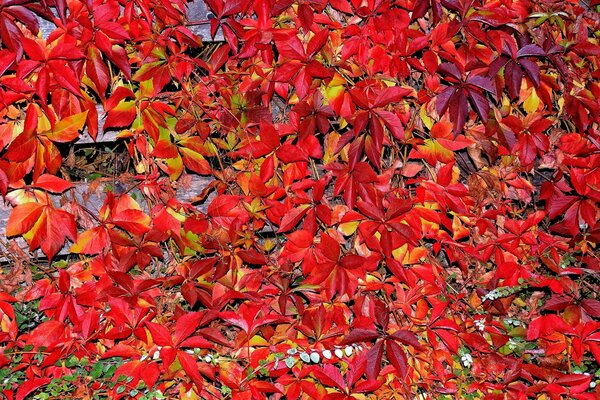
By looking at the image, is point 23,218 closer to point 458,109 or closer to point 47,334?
point 47,334

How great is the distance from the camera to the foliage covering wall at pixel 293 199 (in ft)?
6.23

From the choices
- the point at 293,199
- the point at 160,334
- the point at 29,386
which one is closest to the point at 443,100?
→ the point at 293,199

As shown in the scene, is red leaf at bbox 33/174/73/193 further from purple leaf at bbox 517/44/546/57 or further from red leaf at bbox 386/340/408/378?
purple leaf at bbox 517/44/546/57

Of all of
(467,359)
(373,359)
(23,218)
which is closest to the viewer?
(23,218)

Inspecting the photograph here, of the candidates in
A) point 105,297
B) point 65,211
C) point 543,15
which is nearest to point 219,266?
point 105,297

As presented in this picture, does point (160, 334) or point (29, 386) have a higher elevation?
point (160, 334)

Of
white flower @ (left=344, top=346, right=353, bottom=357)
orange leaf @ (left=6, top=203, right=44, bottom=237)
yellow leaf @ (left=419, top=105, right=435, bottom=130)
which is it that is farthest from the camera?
yellow leaf @ (left=419, top=105, right=435, bottom=130)

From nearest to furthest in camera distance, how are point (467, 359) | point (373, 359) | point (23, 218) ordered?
point (23, 218)
point (373, 359)
point (467, 359)

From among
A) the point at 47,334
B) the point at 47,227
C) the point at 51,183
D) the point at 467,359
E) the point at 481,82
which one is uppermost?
the point at 481,82

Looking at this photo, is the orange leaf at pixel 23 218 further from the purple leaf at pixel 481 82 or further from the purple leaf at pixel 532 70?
the purple leaf at pixel 532 70

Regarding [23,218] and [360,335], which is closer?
[23,218]

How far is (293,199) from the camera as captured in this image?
1994mm

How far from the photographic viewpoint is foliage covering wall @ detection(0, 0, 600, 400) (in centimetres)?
190

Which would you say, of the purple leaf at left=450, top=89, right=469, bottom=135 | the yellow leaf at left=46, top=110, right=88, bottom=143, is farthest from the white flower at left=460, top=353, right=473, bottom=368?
the yellow leaf at left=46, top=110, right=88, bottom=143
